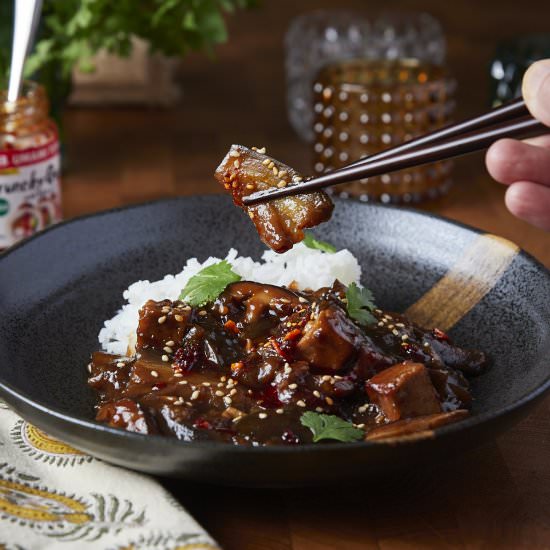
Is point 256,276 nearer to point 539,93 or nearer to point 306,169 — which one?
point 539,93

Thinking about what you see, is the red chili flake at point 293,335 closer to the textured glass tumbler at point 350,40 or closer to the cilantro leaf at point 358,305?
the cilantro leaf at point 358,305

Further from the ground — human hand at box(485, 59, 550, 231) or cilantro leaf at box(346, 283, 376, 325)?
human hand at box(485, 59, 550, 231)

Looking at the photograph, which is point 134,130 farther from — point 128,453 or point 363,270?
point 128,453

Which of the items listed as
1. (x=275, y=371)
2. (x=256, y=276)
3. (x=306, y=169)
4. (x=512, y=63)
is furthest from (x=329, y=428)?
(x=512, y=63)

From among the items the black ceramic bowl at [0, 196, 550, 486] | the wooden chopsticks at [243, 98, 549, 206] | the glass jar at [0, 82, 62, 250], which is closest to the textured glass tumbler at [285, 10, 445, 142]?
the glass jar at [0, 82, 62, 250]

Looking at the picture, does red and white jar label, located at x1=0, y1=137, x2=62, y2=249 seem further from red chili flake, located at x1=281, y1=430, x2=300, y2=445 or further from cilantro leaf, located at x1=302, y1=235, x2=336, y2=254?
red chili flake, located at x1=281, y1=430, x2=300, y2=445

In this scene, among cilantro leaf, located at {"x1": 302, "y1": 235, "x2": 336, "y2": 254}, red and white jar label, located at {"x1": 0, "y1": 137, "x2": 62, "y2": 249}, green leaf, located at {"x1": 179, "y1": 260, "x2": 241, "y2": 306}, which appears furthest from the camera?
red and white jar label, located at {"x1": 0, "y1": 137, "x2": 62, "y2": 249}

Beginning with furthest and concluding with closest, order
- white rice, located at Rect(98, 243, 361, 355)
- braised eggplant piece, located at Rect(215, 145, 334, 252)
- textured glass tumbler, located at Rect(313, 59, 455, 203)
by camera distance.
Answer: textured glass tumbler, located at Rect(313, 59, 455, 203) < white rice, located at Rect(98, 243, 361, 355) < braised eggplant piece, located at Rect(215, 145, 334, 252)

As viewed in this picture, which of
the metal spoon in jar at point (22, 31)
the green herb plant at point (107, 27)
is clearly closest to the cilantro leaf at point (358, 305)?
the metal spoon in jar at point (22, 31)
